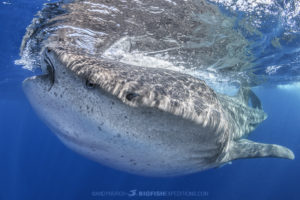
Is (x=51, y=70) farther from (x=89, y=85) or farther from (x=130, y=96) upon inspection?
(x=130, y=96)

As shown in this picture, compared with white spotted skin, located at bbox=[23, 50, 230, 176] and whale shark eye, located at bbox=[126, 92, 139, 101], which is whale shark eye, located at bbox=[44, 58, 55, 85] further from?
whale shark eye, located at bbox=[126, 92, 139, 101]

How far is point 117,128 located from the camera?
1.97m

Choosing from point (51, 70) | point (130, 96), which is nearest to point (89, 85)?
point (130, 96)

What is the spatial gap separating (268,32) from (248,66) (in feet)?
15.5

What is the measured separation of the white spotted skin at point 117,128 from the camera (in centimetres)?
191

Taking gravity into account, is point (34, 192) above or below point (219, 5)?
below

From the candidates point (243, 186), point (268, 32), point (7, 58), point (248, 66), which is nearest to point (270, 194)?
point (243, 186)

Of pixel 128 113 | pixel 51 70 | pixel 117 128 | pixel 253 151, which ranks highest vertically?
pixel 51 70

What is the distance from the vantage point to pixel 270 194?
107 ft


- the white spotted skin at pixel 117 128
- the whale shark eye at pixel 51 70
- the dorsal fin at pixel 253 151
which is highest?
the whale shark eye at pixel 51 70

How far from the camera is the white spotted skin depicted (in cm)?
191

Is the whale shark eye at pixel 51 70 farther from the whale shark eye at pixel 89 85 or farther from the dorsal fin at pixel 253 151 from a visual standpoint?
the dorsal fin at pixel 253 151

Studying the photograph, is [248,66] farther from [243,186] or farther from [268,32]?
[243,186]

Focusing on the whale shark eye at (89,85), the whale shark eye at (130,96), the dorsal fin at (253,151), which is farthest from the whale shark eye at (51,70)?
the dorsal fin at (253,151)
